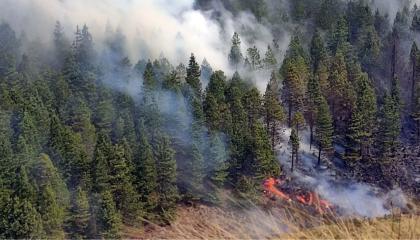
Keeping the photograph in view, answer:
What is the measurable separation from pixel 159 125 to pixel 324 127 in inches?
795

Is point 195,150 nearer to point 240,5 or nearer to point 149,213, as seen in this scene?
point 149,213

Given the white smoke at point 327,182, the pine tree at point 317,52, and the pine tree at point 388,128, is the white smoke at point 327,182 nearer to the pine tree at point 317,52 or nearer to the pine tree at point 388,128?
the pine tree at point 388,128

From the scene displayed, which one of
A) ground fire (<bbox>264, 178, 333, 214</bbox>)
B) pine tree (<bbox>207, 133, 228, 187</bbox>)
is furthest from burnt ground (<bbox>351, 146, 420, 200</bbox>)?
pine tree (<bbox>207, 133, 228, 187</bbox>)

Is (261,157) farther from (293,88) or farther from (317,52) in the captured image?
(317,52)

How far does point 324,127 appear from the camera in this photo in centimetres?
6856

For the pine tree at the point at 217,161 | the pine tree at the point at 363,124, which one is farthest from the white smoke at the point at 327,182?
the pine tree at the point at 217,161

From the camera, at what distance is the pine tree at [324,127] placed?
225ft

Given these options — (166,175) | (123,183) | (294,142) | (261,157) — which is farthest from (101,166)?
(294,142)

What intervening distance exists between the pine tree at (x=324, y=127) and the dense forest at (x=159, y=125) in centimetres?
17

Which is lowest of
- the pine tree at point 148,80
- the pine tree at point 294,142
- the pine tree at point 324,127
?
the pine tree at point 294,142

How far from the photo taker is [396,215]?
6648 mm

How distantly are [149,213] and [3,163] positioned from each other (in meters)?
13.7

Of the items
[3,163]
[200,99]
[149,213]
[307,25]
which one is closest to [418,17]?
[307,25]

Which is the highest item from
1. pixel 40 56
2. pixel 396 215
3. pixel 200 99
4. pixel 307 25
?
pixel 307 25
